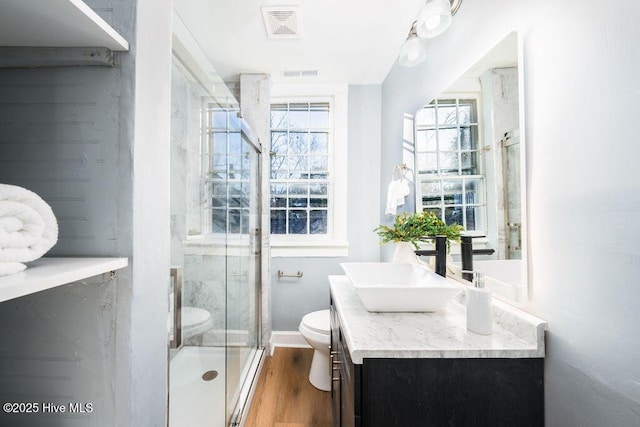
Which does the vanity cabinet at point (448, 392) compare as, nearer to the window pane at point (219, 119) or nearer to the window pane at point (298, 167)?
the window pane at point (219, 119)

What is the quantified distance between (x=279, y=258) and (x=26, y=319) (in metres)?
2.07

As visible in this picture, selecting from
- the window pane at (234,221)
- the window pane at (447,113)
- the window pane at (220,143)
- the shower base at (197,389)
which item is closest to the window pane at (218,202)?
the window pane at (234,221)

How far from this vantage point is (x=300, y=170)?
8.95ft

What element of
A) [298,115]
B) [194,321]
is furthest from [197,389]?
[298,115]

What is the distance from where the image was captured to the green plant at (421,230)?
4.70 ft

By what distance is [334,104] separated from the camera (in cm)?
269

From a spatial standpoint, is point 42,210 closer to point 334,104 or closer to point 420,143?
point 420,143

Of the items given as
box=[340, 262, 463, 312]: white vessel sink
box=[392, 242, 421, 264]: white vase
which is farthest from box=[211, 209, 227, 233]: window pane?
box=[392, 242, 421, 264]: white vase

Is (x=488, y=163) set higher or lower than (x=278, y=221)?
higher

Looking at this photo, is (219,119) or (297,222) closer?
(219,119)

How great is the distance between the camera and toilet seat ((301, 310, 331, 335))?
75.8 inches

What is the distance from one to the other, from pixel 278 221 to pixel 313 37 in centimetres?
157

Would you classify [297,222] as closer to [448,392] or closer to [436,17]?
[436,17]

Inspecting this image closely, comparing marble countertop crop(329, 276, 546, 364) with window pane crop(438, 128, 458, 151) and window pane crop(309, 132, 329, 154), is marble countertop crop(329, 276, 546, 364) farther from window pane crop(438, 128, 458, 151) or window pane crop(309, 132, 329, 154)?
window pane crop(309, 132, 329, 154)
